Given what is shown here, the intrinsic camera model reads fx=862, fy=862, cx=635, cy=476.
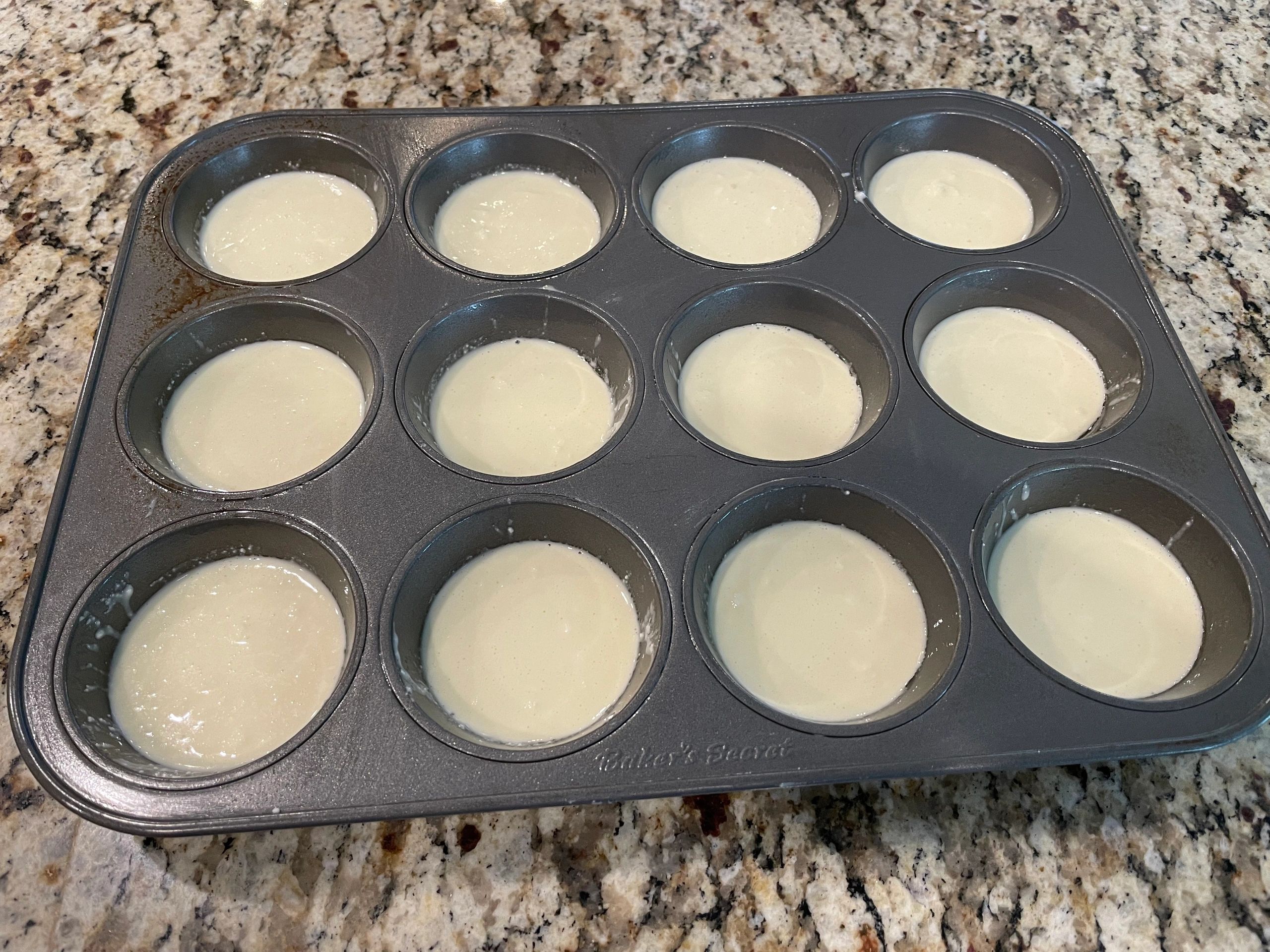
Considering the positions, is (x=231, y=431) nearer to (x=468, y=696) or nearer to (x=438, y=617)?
(x=438, y=617)

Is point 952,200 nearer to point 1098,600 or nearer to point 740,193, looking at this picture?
point 740,193

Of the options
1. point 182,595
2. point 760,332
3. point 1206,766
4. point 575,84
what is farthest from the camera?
point 575,84

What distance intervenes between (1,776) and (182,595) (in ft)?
1.01

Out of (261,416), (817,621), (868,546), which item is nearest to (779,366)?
(868,546)

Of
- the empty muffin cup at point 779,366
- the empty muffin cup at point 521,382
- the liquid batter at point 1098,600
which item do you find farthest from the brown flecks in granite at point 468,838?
the liquid batter at point 1098,600

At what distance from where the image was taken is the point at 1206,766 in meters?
1.18

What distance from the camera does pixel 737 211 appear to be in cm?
180

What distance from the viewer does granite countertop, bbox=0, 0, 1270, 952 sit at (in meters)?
1.05

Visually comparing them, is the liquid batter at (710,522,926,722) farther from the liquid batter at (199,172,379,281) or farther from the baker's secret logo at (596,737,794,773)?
the liquid batter at (199,172,379,281)

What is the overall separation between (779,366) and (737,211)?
1.33 ft

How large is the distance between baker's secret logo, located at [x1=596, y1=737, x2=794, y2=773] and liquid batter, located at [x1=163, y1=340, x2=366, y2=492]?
716 mm

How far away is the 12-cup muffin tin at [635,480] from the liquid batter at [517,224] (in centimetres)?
4

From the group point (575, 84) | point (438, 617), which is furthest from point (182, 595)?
point (575, 84)

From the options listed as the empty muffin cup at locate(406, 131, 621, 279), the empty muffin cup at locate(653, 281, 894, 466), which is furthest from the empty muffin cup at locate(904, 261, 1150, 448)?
the empty muffin cup at locate(406, 131, 621, 279)
